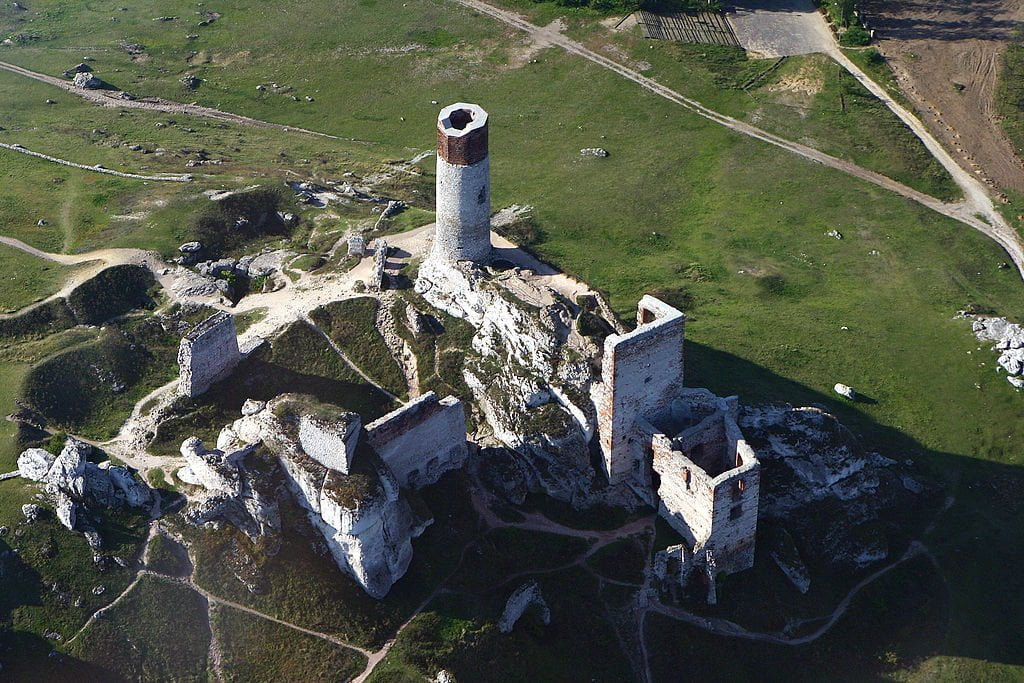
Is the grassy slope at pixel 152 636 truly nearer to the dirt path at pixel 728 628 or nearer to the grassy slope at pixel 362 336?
the grassy slope at pixel 362 336

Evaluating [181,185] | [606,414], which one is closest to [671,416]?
[606,414]

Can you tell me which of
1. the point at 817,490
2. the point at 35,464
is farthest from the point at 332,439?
the point at 817,490

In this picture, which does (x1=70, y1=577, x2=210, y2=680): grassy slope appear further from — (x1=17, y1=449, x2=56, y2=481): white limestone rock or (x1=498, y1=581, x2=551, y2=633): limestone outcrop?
(x1=498, y1=581, x2=551, y2=633): limestone outcrop

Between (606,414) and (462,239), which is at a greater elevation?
(462,239)

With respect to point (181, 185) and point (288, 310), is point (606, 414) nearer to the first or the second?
point (288, 310)

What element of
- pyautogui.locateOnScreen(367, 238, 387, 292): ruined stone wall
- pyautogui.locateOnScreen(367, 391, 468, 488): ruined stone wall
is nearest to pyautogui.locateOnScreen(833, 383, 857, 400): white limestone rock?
pyautogui.locateOnScreen(367, 391, 468, 488): ruined stone wall

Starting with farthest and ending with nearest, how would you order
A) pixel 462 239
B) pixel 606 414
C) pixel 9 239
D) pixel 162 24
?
pixel 162 24 → pixel 9 239 → pixel 462 239 → pixel 606 414

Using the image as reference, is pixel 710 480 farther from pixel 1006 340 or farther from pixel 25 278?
pixel 25 278
